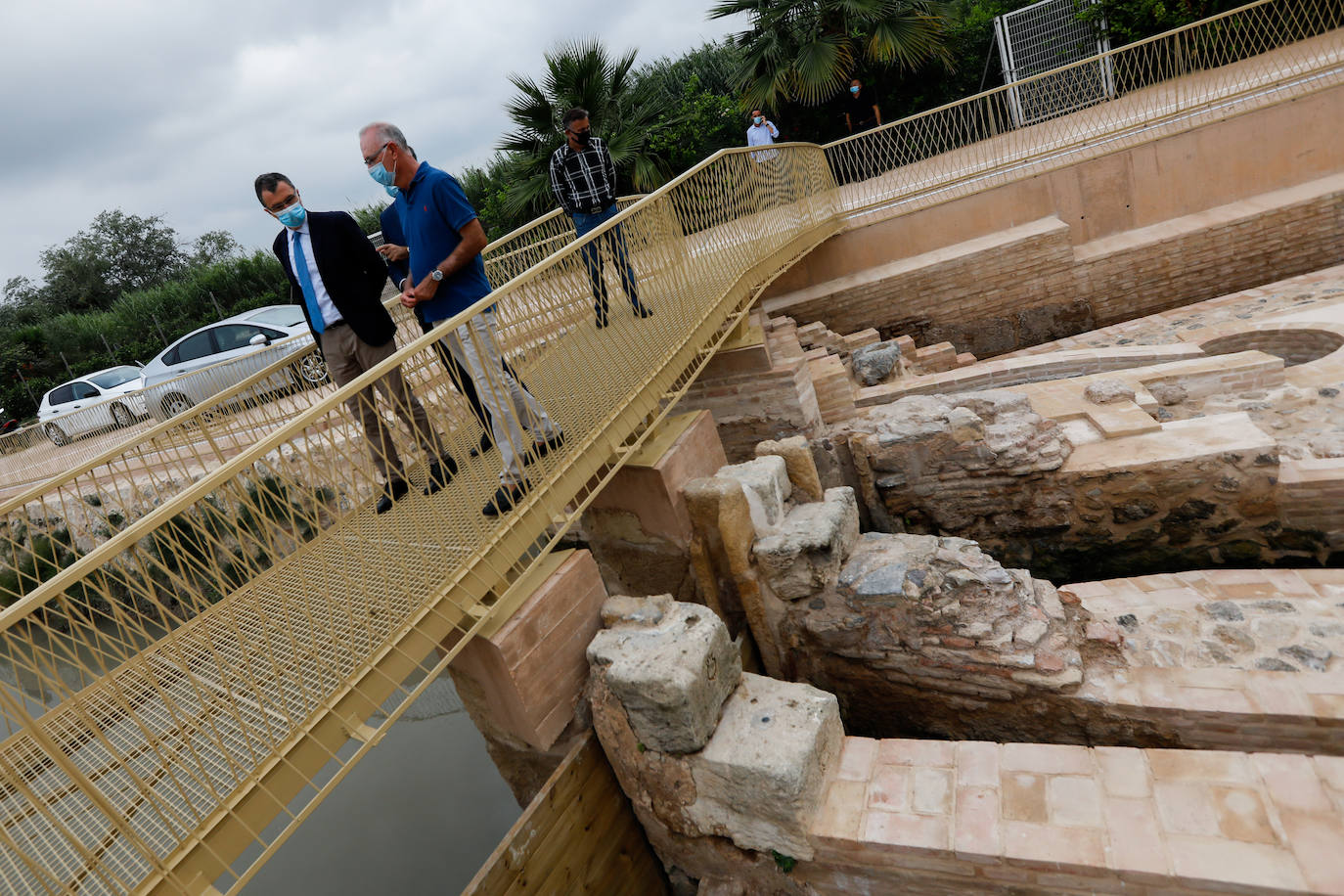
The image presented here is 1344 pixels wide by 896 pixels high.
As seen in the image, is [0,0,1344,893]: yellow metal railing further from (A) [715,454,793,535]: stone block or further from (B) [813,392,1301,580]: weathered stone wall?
(B) [813,392,1301,580]: weathered stone wall

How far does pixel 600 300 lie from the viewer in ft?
14.6

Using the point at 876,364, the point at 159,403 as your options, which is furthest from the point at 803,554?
the point at 159,403

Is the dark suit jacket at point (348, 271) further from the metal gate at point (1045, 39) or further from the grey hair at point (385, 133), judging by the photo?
the metal gate at point (1045, 39)

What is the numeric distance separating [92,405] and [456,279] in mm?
11374

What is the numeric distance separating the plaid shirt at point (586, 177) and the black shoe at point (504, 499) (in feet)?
8.55

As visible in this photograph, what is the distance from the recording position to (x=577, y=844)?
12.1ft

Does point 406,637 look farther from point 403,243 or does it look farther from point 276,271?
point 276,271

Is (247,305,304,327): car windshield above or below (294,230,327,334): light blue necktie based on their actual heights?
above

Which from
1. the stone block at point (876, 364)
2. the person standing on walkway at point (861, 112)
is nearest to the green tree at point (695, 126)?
the person standing on walkway at point (861, 112)

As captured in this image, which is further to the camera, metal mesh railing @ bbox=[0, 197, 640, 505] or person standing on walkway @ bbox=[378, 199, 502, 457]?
metal mesh railing @ bbox=[0, 197, 640, 505]

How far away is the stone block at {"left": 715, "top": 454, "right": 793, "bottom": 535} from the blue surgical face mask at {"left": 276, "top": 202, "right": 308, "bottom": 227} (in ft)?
9.45

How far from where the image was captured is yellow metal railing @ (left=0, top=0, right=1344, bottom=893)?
2.34 metres

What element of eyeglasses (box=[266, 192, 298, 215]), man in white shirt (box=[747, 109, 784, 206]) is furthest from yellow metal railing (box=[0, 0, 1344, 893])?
man in white shirt (box=[747, 109, 784, 206])

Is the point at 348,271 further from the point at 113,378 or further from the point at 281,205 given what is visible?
the point at 113,378
